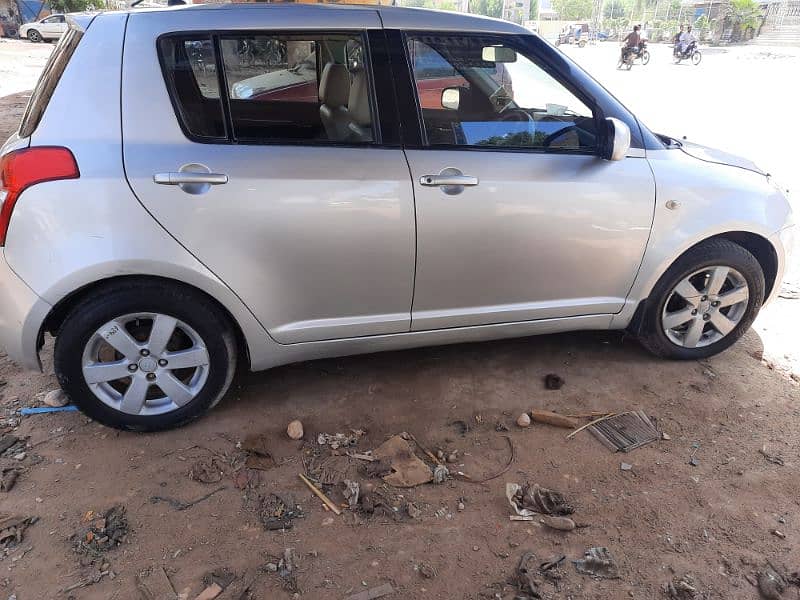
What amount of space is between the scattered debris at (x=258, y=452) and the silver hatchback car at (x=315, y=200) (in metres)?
0.28

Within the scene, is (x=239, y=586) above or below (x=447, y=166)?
below

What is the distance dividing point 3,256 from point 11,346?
42 centimetres

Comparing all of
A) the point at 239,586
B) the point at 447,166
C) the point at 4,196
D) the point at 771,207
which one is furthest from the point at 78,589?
the point at 771,207

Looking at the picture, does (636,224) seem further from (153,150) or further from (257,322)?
(153,150)

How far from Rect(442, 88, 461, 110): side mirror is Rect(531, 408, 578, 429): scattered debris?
1.61 metres

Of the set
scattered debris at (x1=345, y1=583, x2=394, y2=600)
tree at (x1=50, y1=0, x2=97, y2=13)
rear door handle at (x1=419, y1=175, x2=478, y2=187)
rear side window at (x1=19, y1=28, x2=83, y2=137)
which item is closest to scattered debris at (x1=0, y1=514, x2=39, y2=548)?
A: scattered debris at (x1=345, y1=583, x2=394, y2=600)

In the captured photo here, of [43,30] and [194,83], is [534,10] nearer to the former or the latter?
[43,30]

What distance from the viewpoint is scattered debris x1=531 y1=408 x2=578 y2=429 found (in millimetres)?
2984

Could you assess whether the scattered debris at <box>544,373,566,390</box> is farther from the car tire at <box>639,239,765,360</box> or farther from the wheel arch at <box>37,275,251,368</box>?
the wheel arch at <box>37,275,251,368</box>

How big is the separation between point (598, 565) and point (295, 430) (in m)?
1.47

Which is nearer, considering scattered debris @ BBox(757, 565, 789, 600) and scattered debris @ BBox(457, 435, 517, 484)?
scattered debris @ BBox(757, 565, 789, 600)

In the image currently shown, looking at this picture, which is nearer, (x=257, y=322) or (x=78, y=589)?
(x=78, y=589)

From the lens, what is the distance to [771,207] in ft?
10.9

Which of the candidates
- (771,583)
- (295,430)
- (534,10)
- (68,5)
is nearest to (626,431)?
(771,583)
